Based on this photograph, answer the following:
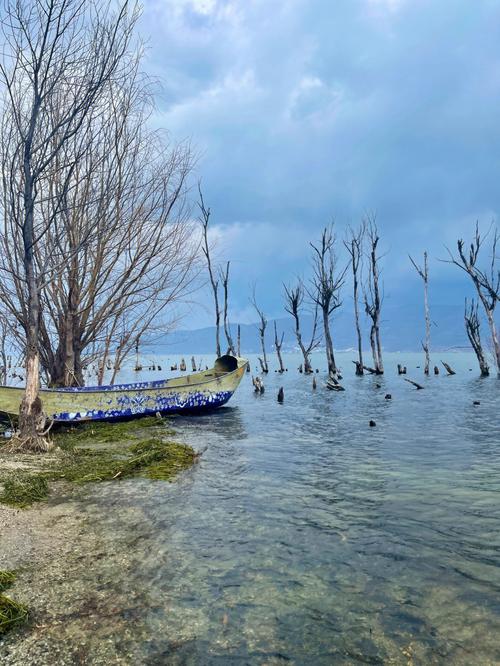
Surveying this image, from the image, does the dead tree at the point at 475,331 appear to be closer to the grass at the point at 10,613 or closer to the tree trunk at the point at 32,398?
the tree trunk at the point at 32,398

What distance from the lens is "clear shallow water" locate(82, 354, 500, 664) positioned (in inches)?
145

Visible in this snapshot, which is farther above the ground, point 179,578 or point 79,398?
point 79,398

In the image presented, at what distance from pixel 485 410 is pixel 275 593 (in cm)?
1843

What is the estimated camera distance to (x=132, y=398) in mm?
16281

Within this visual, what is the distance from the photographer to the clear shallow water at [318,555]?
368 cm

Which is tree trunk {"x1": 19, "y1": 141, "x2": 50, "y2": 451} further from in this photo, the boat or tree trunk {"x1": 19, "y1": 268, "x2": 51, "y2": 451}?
the boat

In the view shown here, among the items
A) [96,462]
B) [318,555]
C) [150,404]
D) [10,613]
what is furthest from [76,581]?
[150,404]

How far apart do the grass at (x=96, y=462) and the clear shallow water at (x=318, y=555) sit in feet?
2.02

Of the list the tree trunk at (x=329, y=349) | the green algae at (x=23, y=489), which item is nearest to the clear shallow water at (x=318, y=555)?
the green algae at (x=23, y=489)

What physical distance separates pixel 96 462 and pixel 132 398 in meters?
6.40

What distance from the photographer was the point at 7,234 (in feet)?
42.3

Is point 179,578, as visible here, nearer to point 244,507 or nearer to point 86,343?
point 244,507

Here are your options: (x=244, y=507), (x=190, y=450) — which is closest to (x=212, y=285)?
(x=190, y=450)

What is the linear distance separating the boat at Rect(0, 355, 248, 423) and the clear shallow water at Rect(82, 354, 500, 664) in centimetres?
545
